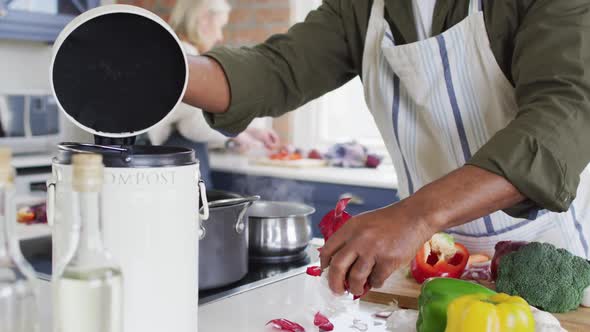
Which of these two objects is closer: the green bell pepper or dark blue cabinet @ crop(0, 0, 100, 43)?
the green bell pepper

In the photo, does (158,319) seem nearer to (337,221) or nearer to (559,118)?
(337,221)

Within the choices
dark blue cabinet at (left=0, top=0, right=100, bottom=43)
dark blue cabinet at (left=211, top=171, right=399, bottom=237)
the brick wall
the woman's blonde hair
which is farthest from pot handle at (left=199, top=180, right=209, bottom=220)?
the brick wall

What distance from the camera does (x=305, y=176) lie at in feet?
10.6

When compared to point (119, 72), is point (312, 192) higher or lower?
Result: lower

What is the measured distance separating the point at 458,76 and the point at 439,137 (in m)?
0.13

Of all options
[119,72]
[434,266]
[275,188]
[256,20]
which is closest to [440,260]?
[434,266]

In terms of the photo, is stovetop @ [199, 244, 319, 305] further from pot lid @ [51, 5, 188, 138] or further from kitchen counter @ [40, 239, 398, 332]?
pot lid @ [51, 5, 188, 138]

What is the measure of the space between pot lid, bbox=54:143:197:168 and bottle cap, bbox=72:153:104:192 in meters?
0.22

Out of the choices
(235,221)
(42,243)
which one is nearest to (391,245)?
(235,221)

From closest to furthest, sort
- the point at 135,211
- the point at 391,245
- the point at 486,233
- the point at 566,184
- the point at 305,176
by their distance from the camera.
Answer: the point at 135,211, the point at 391,245, the point at 566,184, the point at 486,233, the point at 305,176

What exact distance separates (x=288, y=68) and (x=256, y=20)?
2553 mm

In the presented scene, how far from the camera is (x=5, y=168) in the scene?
0.55 meters

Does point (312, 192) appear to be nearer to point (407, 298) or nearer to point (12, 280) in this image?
point (407, 298)

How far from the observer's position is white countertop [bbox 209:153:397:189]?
306 cm
